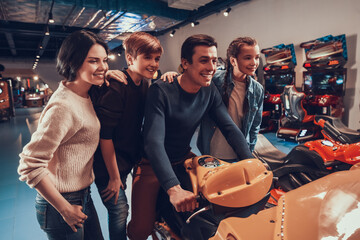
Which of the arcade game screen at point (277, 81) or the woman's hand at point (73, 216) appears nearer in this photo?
the woman's hand at point (73, 216)

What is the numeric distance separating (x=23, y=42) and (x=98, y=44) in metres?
17.6

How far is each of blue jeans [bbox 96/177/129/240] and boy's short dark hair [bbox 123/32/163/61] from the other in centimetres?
83

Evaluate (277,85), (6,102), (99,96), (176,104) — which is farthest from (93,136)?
(6,102)

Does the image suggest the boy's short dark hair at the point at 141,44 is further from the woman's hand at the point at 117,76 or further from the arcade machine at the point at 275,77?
the arcade machine at the point at 275,77

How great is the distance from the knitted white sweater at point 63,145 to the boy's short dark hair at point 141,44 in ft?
1.36

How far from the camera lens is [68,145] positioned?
1.17 metres

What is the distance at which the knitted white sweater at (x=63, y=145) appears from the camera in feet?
3.39

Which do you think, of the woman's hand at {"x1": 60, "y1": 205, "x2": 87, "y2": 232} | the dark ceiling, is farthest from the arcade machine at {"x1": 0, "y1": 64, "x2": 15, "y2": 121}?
the woman's hand at {"x1": 60, "y1": 205, "x2": 87, "y2": 232}

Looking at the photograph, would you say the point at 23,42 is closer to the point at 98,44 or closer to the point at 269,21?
the point at 269,21

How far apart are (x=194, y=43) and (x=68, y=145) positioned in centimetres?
85

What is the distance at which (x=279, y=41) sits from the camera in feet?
22.9

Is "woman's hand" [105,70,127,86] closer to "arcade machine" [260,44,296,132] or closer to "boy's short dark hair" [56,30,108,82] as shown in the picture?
"boy's short dark hair" [56,30,108,82]

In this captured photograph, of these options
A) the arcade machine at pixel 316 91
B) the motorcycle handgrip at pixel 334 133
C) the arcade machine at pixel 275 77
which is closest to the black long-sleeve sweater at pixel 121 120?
the motorcycle handgrip at pixel 334 133

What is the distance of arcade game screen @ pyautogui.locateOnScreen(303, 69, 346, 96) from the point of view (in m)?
5.33
